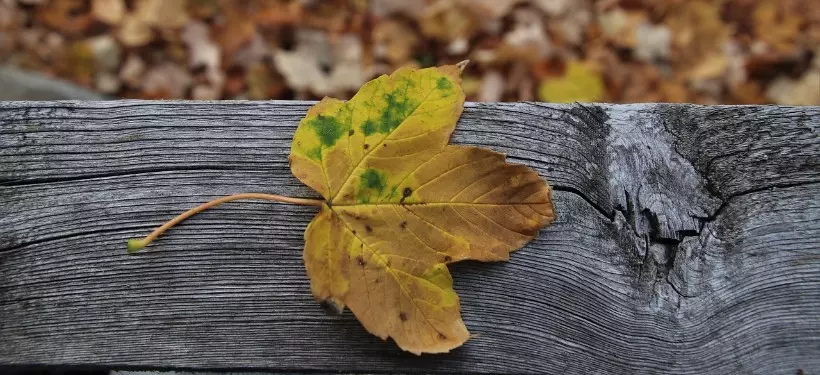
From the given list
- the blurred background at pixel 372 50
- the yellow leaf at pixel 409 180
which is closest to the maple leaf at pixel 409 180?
the yellow leaf at pixel 409 180

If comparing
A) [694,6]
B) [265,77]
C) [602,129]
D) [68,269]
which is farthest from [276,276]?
[694,6]

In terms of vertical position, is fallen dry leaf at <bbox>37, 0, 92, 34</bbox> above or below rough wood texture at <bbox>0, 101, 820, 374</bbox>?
above

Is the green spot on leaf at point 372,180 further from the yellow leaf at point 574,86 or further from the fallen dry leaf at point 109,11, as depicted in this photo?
the fallen dry leaf at point 109,11

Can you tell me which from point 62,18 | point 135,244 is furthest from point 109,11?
point 135,244

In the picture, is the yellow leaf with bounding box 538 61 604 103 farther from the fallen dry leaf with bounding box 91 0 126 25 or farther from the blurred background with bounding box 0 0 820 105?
the fallen dry leaf with bounding box 91 0 126 25

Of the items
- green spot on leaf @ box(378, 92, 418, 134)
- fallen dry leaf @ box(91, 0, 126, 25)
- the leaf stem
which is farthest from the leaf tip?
fallen dry leaf @ box(91, 0, 126, 25)

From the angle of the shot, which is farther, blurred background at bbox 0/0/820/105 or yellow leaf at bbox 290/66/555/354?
blurred background at bbox 0/0/820/105
